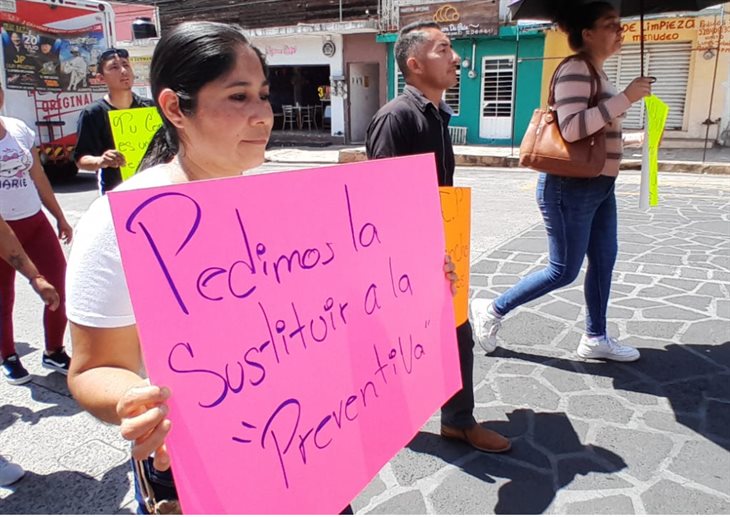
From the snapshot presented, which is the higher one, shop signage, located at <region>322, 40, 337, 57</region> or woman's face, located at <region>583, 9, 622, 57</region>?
shop signage, located at <region>322, 40, 337, 57</region>

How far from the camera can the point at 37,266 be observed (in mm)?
3334

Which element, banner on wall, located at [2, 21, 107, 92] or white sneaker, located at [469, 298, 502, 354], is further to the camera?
banner on wall, located at [2, 21, 107, 92]

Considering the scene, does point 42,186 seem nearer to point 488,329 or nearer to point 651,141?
point 488,329

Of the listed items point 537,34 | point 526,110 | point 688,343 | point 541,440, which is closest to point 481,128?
point 526,110

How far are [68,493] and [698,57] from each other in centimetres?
1559

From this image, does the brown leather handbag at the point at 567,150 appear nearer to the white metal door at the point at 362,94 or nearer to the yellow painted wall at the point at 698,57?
the yellow painted wall at the point at 698,57

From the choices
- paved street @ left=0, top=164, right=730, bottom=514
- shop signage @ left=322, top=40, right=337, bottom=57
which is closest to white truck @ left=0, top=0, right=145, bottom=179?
paved street @ left=0, top=164, right=730, bottom=514

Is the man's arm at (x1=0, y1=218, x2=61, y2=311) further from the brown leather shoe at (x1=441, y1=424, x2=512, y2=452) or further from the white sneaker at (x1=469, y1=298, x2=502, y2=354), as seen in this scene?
Answer: the white sneaker at (x1=469, y1=298, x2=502, y2=354)

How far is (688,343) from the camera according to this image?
364cm

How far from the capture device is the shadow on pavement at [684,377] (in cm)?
281

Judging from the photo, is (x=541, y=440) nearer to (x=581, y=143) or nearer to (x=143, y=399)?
(x=581, y=143)

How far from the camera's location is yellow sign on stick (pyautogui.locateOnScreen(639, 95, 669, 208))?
306cm

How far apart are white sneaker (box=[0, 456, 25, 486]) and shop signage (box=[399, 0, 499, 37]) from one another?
48.6ft

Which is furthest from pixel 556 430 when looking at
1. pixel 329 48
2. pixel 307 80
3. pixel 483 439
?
pixel 307 80
